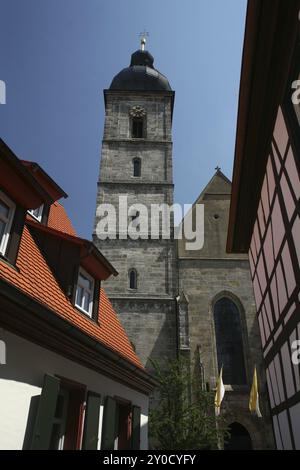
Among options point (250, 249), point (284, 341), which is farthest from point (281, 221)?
point (250, 249)

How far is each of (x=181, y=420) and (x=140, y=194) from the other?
11.0 meters

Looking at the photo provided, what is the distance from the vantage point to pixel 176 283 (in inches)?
641

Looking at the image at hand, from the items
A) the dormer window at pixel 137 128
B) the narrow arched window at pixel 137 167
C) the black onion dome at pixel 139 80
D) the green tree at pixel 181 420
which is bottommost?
the green tree at pixel 181 420

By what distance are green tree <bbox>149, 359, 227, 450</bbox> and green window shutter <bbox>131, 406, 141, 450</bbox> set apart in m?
2.51

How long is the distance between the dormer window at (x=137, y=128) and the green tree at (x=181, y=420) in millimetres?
14204

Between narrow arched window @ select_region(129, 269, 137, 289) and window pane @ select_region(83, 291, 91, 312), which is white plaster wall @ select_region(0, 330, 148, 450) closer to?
window pane @ select_region(83, 291, 91, 312)

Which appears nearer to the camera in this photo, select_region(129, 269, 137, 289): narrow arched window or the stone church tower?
the stone church tower

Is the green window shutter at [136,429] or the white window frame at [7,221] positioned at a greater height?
the white window frame at [7,221]

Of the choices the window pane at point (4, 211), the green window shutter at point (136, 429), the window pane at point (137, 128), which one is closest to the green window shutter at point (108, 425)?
the green window shutter at point (136, 429)

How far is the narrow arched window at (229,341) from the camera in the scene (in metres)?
14.8

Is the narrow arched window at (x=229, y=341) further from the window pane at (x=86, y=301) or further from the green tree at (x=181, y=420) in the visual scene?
the window pane at (x=86, y=301)

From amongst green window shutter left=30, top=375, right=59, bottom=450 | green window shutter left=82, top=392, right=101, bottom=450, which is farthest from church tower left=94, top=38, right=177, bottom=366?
green window shutter left=30, top=375, right=59, bottom=450

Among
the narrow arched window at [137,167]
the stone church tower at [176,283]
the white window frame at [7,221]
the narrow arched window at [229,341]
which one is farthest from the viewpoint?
the narrow arched window at [137,167]

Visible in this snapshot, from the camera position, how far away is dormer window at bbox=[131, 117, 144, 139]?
73.3 ft
